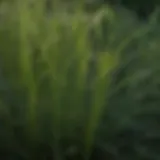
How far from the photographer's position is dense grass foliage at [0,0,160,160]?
1.17 metres

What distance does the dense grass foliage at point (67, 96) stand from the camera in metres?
1.17

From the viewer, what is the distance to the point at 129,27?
144 centimetres

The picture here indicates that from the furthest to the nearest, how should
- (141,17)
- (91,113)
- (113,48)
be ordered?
(141,17), (113,48), (91,113)

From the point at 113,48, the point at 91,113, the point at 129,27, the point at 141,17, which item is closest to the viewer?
the point at 91,113

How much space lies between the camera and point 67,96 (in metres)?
1.19

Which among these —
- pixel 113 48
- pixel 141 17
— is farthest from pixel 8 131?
pixel 141 17

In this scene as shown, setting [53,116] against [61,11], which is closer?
[53,116]

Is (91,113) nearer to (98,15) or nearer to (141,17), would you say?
(98,15)

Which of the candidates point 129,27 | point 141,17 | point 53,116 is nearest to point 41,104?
point 53,116

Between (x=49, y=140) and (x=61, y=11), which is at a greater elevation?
(x=61, y=11)

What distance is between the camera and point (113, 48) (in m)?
1.32

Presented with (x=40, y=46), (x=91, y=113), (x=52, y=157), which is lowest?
(x=52, y=157)

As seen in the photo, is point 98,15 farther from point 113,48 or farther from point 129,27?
point 129,27

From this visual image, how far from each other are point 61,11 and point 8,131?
0.33 m
